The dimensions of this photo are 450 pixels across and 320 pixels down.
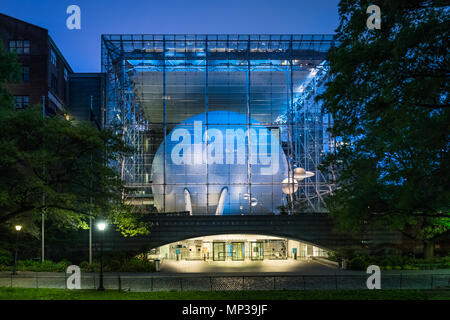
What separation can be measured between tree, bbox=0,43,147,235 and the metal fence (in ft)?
14.6

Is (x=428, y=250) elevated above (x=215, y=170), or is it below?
below

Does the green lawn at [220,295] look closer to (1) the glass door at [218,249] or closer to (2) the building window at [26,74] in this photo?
(1) the glass door at [218,249]

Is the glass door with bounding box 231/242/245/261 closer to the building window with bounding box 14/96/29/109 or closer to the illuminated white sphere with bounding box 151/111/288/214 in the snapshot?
the illuminated white sphere with bounding box 151/111/288/214

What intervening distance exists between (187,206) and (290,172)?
10.4m

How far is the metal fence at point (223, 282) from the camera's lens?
61.6 ft

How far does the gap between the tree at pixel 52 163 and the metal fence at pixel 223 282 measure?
4.46 m

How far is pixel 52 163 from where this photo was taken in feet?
50.5

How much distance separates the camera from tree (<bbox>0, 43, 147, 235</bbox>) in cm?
1421

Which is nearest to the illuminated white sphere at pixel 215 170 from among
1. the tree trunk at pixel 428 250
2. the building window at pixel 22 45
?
the tree trunk at pixel 428 250

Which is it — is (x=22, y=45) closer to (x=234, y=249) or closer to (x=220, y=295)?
(x=234, y=249)

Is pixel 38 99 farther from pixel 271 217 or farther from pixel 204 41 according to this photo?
pixel 271 217

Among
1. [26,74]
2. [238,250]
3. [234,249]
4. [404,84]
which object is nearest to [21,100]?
[26,74]

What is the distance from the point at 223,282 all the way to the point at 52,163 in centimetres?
1081
